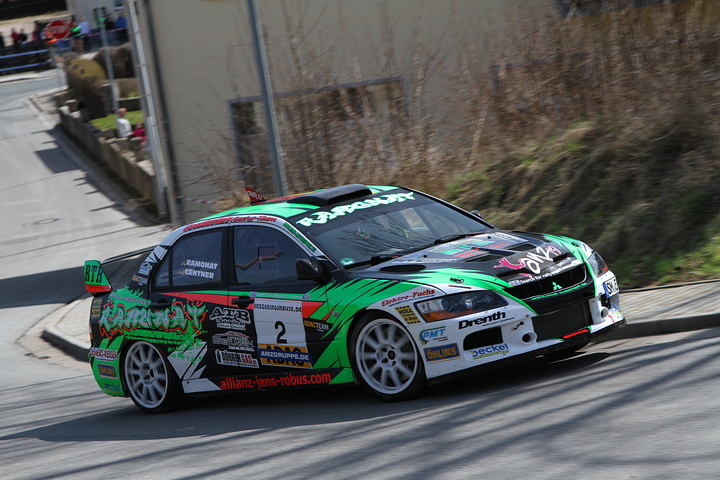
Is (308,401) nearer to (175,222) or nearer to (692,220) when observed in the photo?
(692,220)

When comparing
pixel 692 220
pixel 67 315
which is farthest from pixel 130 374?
pixel 67 315

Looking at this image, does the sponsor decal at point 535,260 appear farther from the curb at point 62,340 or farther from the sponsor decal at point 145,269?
the curb at point 62,340

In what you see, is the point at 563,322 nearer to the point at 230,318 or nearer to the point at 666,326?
the point at 666,326

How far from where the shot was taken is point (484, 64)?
1614cm

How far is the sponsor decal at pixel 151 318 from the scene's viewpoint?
8.48 metres

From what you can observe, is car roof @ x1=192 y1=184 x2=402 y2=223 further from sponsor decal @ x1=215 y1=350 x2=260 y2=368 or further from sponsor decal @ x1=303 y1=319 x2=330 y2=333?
sponsor decal @ x1=215 y1=350 x2=260 y2=368

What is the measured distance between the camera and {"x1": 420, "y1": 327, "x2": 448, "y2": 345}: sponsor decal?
698 centimetres

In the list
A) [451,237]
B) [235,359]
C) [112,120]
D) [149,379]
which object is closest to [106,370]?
[149,379]

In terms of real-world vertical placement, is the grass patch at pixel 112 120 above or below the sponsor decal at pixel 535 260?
above

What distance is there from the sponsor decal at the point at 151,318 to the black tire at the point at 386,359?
1.74m

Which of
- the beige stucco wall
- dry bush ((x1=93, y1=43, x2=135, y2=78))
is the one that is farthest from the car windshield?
dry bush ((x1=93, y1=43, x2=135, y2=78))

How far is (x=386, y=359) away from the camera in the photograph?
24.0 ft

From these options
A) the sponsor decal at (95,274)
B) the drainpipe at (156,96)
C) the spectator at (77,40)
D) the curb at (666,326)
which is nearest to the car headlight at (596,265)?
the curb at (666,326)

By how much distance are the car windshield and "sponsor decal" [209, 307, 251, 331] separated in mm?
897
